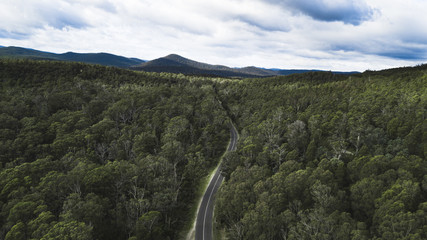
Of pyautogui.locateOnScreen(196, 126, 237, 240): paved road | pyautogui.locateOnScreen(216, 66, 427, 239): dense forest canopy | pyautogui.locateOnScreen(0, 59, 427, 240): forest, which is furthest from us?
pyautogui.locateOnScreen(196, 126, 237, 240): paved road

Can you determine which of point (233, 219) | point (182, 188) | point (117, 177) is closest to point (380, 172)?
point (233, 219)

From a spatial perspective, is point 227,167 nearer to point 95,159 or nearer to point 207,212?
point 207,212

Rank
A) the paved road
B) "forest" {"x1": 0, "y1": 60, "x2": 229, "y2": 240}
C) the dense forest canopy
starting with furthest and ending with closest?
1. the paved road
2. "forest" {"x1": 0, "y1": 60, "x2": 229, "y2": 240}
3. the dense forest canopy

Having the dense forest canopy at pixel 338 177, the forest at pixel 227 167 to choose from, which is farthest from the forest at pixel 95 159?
the dense forest canopy at pixel 338 177

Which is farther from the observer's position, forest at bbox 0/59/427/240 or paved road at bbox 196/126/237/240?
paved road at bbox 196/126/237/240

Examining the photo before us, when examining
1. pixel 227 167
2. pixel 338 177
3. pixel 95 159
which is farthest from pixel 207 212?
pixel 95 159

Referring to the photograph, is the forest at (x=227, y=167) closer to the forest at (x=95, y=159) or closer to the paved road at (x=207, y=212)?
the forest at (x=95, y=159)

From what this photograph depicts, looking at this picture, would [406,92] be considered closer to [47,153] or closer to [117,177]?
[117,177]

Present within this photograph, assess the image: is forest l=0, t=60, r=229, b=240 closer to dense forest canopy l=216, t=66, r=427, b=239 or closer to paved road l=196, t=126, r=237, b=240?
paved road l=196, t=126, r=237, b=240

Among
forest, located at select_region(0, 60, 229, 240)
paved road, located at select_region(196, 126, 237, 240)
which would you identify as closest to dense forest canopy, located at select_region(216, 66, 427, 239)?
paved road, located at select_region(196, 126, 237, 240)
